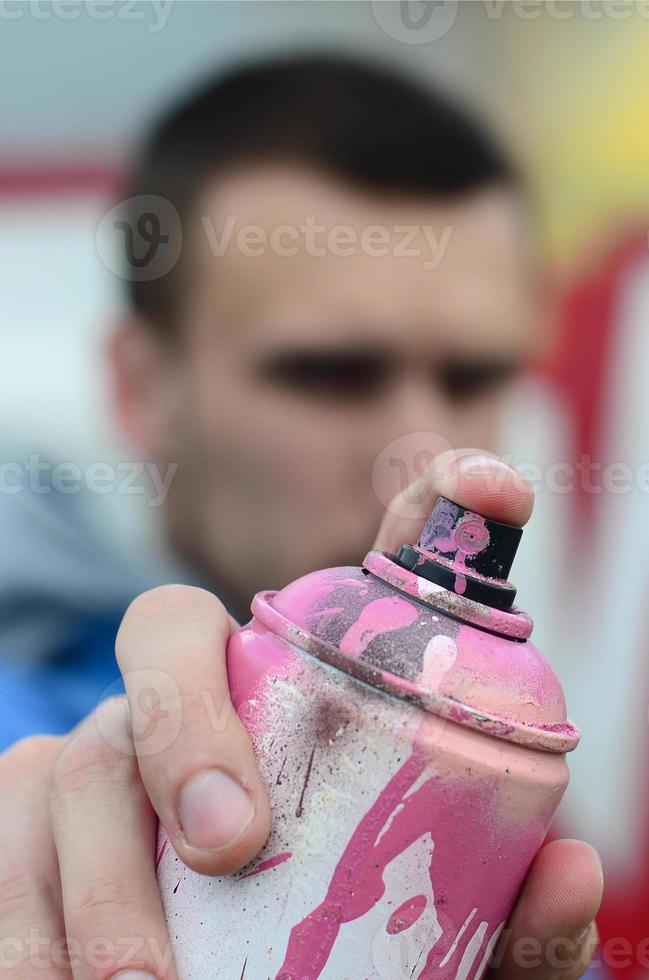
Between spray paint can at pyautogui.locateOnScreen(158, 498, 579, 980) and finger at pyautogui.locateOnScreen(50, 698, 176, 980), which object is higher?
spray paint can at pyautogui.locateOnScreen(158, 498, 579, 980)

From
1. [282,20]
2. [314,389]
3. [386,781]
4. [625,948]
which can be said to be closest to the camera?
[386,781]

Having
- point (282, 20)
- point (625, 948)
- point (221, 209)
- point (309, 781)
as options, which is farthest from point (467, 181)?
point (625, 948)

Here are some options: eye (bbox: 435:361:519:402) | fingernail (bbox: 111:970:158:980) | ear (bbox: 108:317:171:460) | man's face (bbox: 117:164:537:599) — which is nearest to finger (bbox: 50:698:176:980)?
fingernail (bbox: 111:970:158:980)

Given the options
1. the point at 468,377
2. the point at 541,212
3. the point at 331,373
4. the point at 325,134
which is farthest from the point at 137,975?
the point at 541,212

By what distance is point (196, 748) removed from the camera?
482mm

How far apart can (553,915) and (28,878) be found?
0.38 meters

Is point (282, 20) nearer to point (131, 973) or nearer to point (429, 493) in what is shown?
point (429, 493)

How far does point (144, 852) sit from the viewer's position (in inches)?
20.8

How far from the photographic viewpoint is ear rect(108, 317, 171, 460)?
1923 mm

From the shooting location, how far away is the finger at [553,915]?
551 mm

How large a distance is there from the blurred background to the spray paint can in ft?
6.17

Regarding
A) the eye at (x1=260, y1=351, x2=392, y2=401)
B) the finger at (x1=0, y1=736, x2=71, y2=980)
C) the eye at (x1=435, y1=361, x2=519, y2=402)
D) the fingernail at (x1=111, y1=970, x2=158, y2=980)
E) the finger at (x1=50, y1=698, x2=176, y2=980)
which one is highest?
the eye at (x1=435, y1=361, x2=519, y2=402)

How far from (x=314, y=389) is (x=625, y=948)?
1817 millimetres

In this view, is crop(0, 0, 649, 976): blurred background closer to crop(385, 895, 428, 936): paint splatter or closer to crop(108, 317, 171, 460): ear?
crop(108, 317, 171, 460): ear
